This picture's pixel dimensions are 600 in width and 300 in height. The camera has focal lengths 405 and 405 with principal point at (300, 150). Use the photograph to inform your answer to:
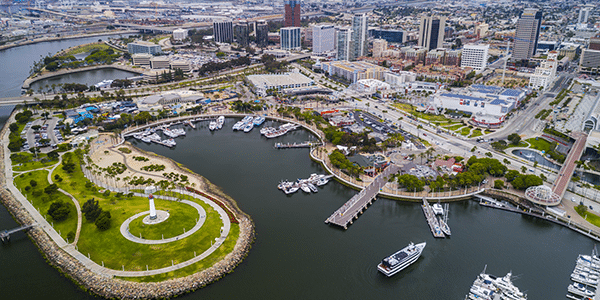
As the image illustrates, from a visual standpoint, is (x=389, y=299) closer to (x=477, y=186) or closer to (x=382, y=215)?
(x=382, y=215)

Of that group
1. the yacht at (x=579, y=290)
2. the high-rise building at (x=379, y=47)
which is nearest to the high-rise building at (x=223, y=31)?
the high-rise building at (x=379, y=47)

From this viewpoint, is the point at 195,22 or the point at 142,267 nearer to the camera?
the point at 142,267

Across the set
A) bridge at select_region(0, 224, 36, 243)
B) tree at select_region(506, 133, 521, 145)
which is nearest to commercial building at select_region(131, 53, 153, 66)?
bridge at select_region(0, 224, 36, 243)

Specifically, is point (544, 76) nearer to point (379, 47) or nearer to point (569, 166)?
point (379, 47)

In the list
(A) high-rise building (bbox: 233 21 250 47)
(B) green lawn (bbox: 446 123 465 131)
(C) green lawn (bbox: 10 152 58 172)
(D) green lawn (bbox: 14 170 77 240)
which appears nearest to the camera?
(D) green lawn (bbox: 14 170 77 240)

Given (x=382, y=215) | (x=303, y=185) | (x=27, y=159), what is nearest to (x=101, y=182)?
(x=27, y=159)

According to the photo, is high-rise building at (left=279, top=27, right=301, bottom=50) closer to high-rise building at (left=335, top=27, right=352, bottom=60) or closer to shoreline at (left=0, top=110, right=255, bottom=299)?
high-rise building at (left=335, top=27, right=352, bottom=60)

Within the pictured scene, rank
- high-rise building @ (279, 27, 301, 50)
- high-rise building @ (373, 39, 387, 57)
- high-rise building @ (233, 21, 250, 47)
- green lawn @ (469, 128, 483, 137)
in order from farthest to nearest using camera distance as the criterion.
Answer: high-rise building @ (233, 21, 250, 47)
high-rise building @ (279, 27, 301, 50)
high-rise building @ (373, 39, 387, 57)
green lawn @ (469, 128, 483, 137)
